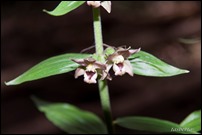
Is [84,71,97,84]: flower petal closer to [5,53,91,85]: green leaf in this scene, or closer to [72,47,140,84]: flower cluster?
[72,47,140,84]: flower cluster

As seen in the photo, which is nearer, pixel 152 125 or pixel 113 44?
pixel 152 125

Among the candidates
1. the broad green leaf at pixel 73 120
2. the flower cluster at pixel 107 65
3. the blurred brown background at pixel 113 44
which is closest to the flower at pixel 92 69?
the flower cluster at pixel 107 65

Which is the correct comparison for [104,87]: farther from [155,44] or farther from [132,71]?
[155,44]

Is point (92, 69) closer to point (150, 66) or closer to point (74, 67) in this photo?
point (74, 67)

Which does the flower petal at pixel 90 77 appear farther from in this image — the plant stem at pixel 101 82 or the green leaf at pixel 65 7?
the green leaf at pixel 65 7

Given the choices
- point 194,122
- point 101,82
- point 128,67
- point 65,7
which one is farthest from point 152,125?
point 65,7

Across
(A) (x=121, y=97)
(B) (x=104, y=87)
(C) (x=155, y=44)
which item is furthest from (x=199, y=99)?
(B) (x=104, y=87)

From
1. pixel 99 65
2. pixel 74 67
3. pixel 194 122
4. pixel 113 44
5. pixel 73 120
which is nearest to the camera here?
pixel 99 65
